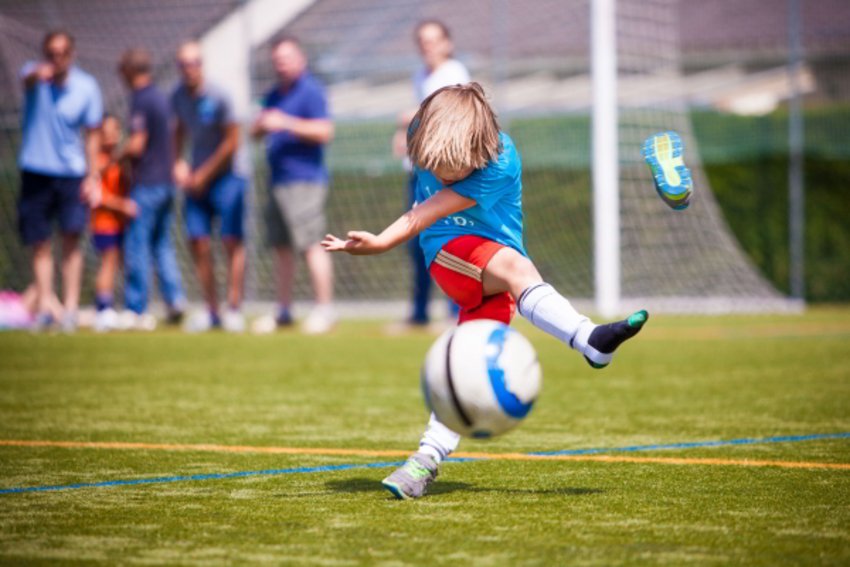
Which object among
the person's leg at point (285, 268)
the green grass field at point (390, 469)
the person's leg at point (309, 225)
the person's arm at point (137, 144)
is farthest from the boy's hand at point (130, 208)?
the green grass field at point (390, 469)

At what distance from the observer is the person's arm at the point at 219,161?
432 inches

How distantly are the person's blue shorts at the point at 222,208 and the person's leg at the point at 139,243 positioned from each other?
521 mm

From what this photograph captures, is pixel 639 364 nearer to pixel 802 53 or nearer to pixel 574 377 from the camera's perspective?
pixel 574 377

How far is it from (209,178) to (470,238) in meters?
6.93

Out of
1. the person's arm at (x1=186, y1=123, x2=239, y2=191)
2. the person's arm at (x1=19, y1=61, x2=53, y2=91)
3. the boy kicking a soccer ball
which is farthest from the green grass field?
the person's arm at (x1=19, y1=61, x2=53, y2=91)

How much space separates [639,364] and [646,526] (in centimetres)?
494

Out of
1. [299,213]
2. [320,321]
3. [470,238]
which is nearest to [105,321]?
[320,321]

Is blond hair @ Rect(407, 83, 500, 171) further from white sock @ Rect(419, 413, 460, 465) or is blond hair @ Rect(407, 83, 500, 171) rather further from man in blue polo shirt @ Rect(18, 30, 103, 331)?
man in blue polo shirt @ Rect(18, 30, 103, 331)

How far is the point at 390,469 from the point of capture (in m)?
4.71

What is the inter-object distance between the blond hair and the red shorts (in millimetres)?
279

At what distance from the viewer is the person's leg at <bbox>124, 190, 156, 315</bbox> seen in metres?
11.6

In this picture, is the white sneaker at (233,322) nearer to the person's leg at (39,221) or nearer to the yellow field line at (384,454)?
the person's leg at (39,221)

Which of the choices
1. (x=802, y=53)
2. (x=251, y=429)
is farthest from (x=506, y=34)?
(x=251, y=429)

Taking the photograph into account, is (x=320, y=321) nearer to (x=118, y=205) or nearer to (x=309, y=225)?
(x=309, y=225)
